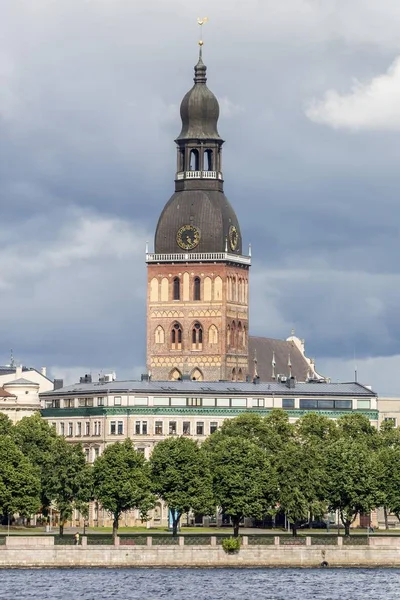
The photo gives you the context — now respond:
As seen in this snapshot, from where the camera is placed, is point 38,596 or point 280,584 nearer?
point 38,596

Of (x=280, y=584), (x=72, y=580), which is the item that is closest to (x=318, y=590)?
(x=280, y=584)

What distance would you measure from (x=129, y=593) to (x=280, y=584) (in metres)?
14.1

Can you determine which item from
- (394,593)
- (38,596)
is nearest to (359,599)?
(394,593)

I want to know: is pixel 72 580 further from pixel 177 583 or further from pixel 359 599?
pixel 359 599

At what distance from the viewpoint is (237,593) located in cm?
19212

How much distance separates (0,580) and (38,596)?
484 inches

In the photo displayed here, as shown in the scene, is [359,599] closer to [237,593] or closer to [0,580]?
[237,593]

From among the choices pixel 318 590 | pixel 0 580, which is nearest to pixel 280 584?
pixel 318 590

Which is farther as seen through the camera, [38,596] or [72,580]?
[72,580]

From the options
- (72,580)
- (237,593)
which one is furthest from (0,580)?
(237,593)

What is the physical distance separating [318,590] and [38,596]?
22395mm

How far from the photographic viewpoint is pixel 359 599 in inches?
7397

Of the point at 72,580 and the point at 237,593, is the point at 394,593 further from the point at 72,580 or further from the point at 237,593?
the point at 72,580

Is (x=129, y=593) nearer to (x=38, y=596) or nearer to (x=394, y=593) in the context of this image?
(x=38, y=596)
